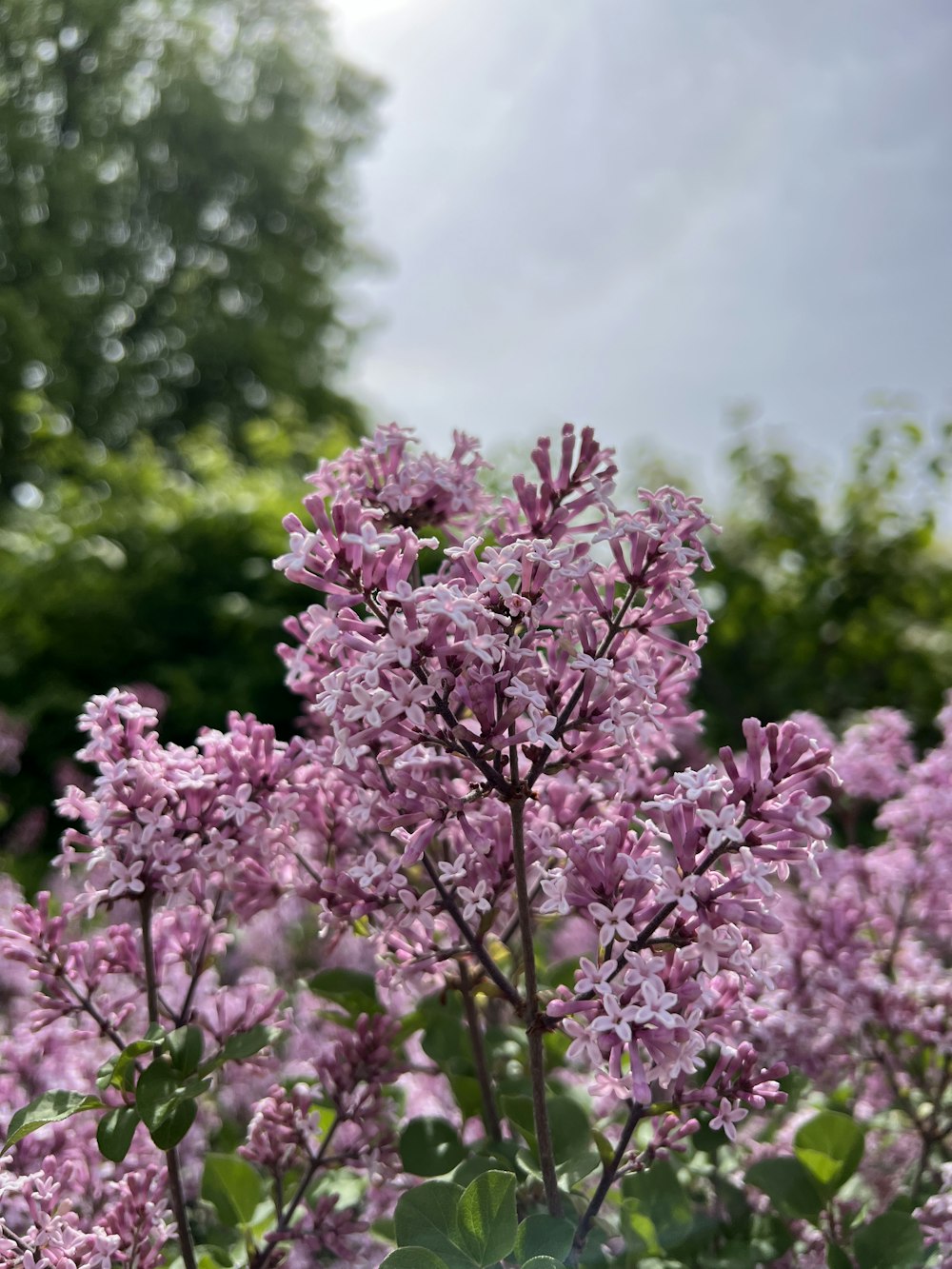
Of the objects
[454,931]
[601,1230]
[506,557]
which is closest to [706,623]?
[506,557]

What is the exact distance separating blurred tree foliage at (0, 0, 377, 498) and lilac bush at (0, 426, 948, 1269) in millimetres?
13850

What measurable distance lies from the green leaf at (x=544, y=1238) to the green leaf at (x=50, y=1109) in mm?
443

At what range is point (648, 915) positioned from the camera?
926 millimetres

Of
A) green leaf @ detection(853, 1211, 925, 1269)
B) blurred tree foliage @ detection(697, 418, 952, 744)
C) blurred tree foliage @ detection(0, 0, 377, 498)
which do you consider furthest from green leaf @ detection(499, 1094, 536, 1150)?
blurred tree foliage @ detection(0, 0, 377, 498)

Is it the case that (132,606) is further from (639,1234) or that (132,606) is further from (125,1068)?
(639,1234)

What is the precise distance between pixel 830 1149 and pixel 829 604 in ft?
13.2

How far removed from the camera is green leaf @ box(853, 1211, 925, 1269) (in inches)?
45.8

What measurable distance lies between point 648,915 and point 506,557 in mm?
345

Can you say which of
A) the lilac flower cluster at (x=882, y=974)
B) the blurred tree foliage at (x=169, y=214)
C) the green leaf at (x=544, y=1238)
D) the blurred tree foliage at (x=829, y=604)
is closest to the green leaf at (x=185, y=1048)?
the green leaf at (x=544, y=1238)

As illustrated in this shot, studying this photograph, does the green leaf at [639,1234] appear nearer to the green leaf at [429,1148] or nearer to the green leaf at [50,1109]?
the green leaf at [429,1148]

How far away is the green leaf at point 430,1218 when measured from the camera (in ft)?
3.15

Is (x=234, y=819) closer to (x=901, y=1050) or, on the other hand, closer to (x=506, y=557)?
(x=506, y=557)

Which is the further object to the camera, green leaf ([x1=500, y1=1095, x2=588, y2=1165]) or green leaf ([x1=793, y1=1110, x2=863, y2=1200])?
green leaf ([x1=793, y1=1110, x2=863, y2=1200])

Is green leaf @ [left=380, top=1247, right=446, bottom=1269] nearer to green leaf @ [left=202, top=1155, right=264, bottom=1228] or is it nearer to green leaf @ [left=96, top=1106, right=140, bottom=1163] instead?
green leaf @ [left=96, top=1106, right=140, bottom=1163]
